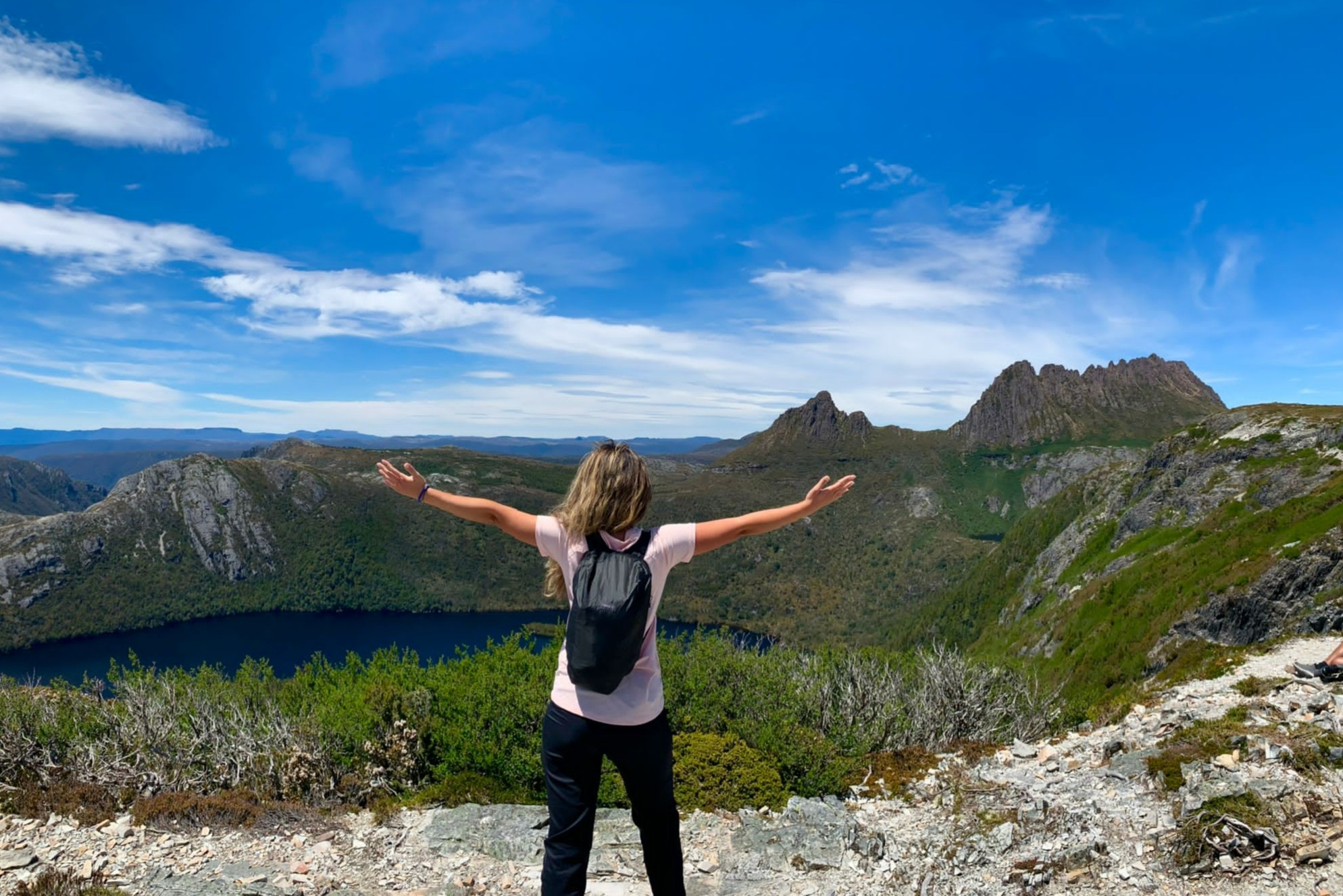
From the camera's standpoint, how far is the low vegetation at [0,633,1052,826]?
9.88m

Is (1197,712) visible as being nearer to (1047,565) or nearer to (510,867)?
(510,867)

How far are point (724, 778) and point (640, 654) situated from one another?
7.00 m

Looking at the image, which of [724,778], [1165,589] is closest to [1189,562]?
[1165,589]

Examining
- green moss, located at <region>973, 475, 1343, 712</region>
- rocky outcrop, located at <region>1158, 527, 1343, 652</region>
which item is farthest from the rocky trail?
green moss, located at <region>973, 475, 1343, 712</region>

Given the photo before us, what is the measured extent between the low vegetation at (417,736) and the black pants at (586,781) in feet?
18.0

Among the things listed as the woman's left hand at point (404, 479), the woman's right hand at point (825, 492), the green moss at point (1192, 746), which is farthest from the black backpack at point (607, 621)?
the green moss at point (1192, 746)

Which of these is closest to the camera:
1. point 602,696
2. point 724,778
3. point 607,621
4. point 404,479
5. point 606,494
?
point 607,621

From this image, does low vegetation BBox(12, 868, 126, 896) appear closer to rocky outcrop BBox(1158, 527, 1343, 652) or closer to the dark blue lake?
rocky outcrop BBox(1158, 527, 1343, 652)

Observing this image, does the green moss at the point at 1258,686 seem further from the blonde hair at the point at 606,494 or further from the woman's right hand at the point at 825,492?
the blonde hair at the point at 606,494

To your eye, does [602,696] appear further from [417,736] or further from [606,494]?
[417,736]

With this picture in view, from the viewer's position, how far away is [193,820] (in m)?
8.59

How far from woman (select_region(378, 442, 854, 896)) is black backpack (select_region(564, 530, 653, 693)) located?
0.10 m

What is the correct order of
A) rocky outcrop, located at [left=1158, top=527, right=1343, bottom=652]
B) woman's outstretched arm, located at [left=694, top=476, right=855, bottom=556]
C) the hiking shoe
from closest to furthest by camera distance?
woman's outstretched arm, located at [left=694, top=476, right=855, bottom=556], the hiking shoe, rocky outcrop, located at [left=1158, top=527, right=1343, bottom=652]

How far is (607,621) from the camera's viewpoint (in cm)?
394
